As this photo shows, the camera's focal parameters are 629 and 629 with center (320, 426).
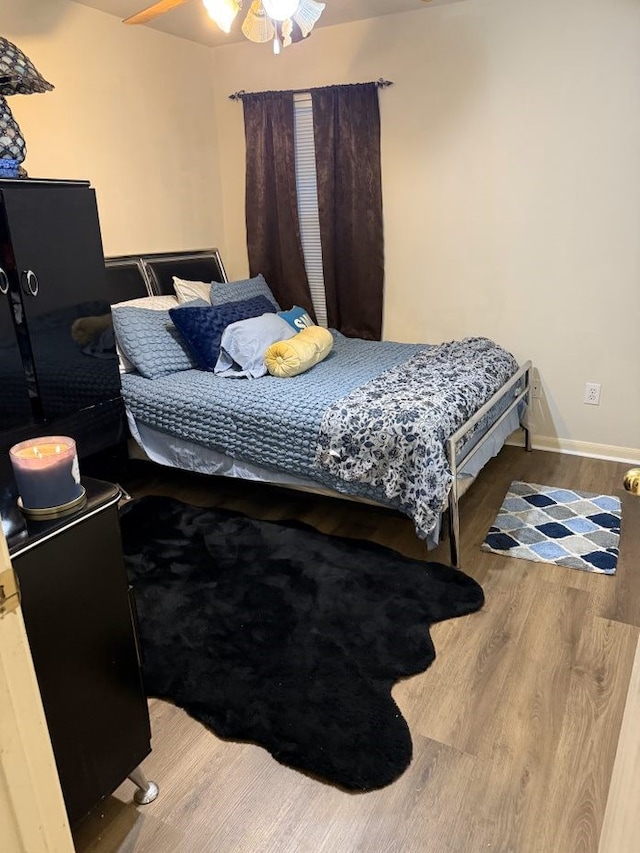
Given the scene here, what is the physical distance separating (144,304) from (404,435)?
185 cm

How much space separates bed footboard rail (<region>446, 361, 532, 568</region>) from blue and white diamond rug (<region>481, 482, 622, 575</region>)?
0.25m

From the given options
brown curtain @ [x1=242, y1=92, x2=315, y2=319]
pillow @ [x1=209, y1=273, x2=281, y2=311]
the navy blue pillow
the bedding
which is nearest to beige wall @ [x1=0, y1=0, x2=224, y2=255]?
brown curtain @ [x1=242, y1=92, x2=315, y2=319]

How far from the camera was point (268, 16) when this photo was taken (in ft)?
7.50

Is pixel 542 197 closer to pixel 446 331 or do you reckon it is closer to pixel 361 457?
pixel 446 331

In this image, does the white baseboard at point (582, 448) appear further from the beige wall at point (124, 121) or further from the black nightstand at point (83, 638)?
the black nightstand at point (83, 638)

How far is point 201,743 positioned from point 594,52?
359 cm

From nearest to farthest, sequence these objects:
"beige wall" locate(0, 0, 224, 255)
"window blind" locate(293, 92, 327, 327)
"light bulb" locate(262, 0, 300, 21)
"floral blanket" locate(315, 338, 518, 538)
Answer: "light bulb" locate(262, 0, 300, 21)
"floral blanket" locate(315, 338, 518, 538)
"beige wall" locate(0, 0, 224, 255)
"window blind" locate(293, 92, 327, 327)

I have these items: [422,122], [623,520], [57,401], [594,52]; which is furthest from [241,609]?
[594,52]

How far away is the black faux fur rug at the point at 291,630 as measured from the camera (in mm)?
1818

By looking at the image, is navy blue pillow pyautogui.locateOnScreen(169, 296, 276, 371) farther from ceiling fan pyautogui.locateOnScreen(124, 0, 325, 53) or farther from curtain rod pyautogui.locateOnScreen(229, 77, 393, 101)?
curtain rod pyautogui.locateOnScreen(229, 77, 393, 101)

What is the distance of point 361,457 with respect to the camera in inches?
101

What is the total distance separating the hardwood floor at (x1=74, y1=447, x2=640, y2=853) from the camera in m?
1.53

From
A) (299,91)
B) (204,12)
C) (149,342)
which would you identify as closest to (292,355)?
(149,342)

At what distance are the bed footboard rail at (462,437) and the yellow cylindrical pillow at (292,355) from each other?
93cm
